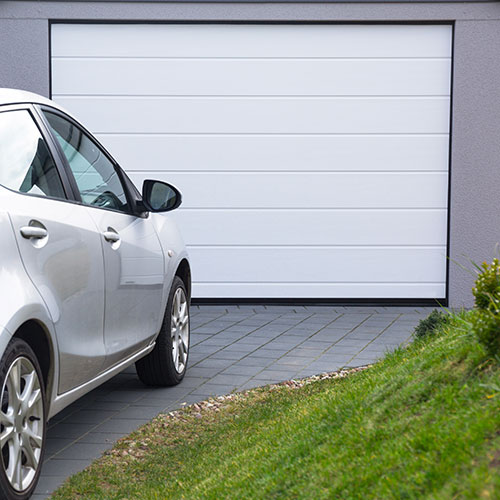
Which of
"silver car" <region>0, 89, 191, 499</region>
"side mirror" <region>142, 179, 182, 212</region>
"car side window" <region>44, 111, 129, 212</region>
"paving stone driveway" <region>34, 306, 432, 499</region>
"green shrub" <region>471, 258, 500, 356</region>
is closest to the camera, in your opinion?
"green shrub" <region>471, 258, 500, 356</region>

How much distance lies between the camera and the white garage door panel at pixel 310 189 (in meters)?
9.39

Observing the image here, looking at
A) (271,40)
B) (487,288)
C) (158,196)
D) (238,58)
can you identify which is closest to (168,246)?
(158,196)

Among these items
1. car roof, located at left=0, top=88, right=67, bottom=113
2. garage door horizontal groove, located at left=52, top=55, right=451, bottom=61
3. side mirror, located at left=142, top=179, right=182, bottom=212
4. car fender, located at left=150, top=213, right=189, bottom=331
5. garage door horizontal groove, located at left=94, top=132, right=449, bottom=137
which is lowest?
car fender, located at left=150, top=213, right=189, bottom=331

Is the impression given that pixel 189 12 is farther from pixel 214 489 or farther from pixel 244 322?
pixel 214 489

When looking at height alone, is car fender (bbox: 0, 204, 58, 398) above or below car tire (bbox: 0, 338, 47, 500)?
above

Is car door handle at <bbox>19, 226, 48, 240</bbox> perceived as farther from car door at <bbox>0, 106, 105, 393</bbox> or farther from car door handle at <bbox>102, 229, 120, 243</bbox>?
car door handle at <bbox>102, 229, 120, 243</bbox>

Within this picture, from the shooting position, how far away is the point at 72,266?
12.8ft

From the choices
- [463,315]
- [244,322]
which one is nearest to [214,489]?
[463,315]

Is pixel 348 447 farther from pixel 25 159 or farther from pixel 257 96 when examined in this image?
pixel 257 96

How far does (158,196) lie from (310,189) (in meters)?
4.33

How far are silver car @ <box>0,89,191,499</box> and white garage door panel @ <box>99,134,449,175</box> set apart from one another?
3.91 m

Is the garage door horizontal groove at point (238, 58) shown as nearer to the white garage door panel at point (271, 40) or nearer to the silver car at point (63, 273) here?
the white garage door panel at point (271, 40)

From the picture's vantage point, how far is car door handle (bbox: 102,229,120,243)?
14.4ft

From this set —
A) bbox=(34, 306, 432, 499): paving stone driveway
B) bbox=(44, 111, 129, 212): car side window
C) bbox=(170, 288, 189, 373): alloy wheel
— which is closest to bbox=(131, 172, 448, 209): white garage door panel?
bbox=(34, 306, 432, 499): paving stone driveway
